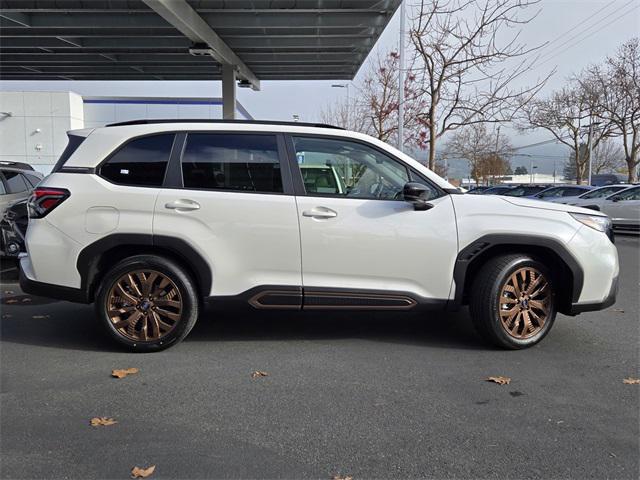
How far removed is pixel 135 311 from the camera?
4.48 meters

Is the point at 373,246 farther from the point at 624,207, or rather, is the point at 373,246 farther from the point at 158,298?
the point at 624,207

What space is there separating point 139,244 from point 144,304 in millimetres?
514

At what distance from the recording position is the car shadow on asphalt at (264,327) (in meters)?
4.96

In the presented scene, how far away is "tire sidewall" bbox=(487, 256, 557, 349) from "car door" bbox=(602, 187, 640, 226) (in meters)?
13.3

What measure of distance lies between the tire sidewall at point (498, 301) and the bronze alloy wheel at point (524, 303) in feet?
0.09

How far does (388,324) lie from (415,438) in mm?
2382

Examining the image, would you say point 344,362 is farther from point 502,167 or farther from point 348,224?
point 502,167

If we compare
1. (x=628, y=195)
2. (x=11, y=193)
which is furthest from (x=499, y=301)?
(x=628, y=195)

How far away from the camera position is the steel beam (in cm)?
1128

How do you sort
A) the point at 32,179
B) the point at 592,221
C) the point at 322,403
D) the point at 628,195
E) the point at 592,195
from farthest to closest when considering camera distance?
the point at 592,195
the point at 628,195
the point at 32,179
the point at 592,221
the point at 322,403

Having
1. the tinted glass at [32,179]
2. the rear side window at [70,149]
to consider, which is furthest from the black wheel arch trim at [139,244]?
the tinted glass at [32,179]

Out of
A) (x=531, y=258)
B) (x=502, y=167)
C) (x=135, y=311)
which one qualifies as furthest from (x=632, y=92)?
(x=502, y=167)

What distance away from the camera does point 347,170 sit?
15.5 feet

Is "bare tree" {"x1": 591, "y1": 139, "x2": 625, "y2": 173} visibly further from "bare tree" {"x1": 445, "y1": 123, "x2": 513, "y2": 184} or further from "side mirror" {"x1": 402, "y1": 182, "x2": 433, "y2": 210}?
"side mirror" {"x1": 402, "y1": 182, "x2": 433, "y2": 210}
